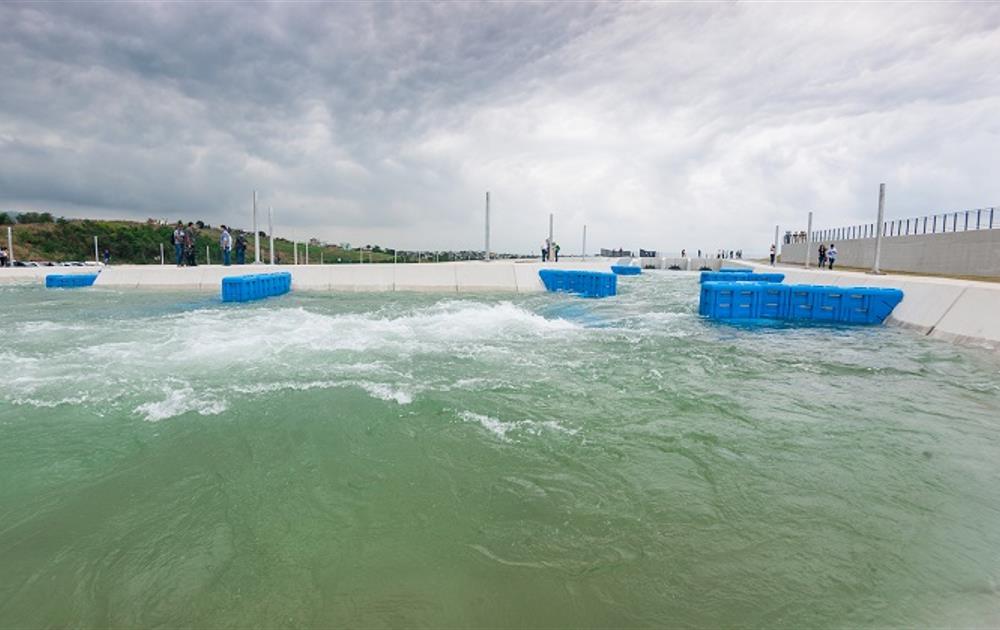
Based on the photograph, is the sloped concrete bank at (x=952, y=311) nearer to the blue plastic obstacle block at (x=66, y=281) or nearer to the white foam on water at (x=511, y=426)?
the white foam on water at (x=511, y=426)

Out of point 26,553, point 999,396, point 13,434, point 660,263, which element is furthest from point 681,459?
point 660,263

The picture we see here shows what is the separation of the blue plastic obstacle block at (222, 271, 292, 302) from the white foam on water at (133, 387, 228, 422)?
1055 centimetres

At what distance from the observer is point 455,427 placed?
4609 millimetres

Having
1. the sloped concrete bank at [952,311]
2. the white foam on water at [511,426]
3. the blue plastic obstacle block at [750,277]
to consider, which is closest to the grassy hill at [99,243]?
the blue plastic obstacle block at [750,277]

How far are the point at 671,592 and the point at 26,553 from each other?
11.0ft

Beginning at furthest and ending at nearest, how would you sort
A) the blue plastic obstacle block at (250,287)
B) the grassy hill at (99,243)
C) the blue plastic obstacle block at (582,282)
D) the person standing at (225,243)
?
the grassy hill at (99,243)
the person standing at (225,243)
the blue plastic obstacle block at (582,282)
the blue plastic obstacle block at (250,287)

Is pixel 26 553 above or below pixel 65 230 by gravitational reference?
below

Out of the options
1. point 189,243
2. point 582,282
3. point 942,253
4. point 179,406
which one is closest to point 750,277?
point 582,282

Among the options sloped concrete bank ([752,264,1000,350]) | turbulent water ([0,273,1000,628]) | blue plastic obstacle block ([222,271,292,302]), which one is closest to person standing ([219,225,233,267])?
blue plastic obstacle block ([222,271,292,302])

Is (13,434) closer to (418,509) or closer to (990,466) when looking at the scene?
(418,509)

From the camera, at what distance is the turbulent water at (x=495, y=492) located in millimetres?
2424

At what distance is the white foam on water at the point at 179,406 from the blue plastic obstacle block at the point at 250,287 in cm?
1055

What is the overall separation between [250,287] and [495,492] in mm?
14477

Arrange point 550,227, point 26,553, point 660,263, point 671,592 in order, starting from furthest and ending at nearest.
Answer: point 660,263
point 550,227
point 26,553
point 671,592
